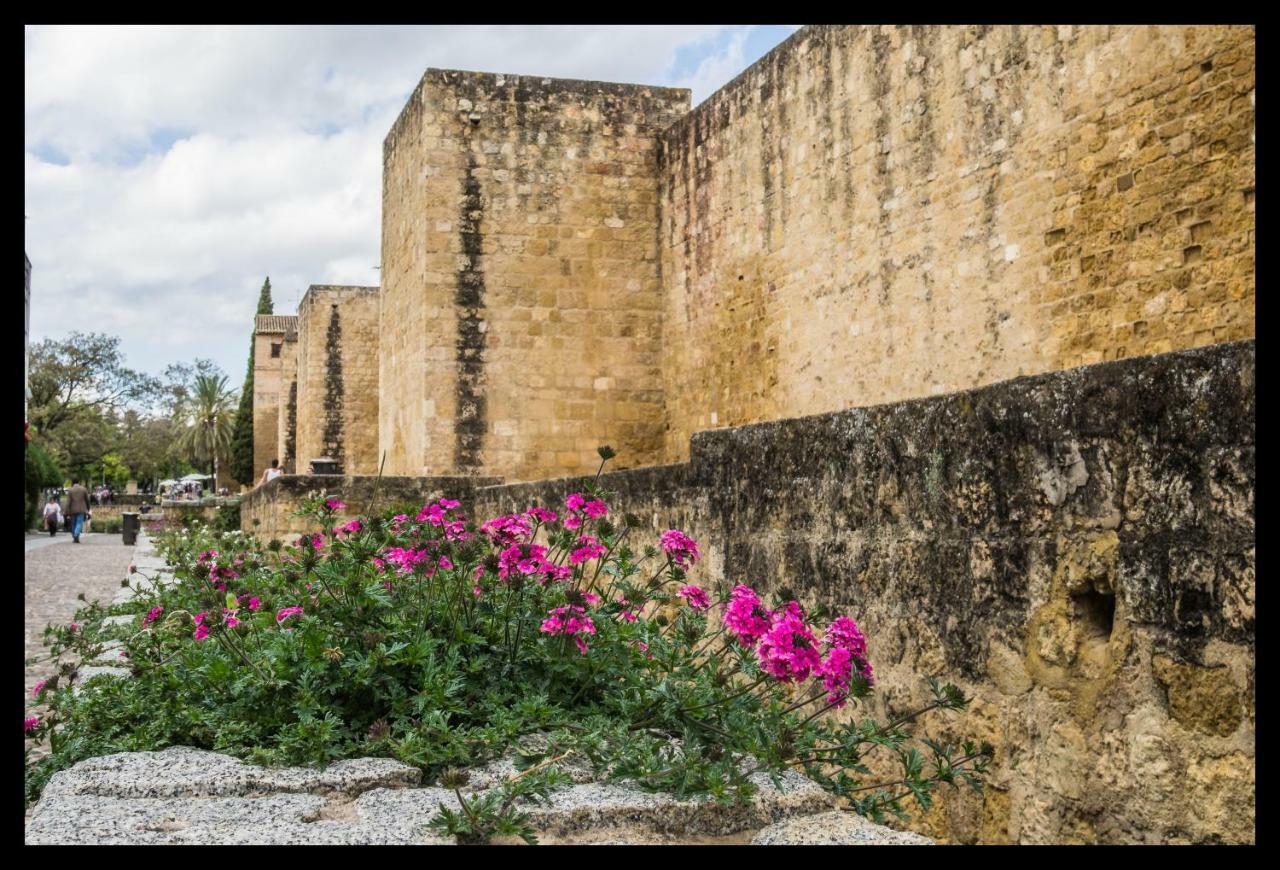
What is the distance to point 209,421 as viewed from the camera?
210 feet

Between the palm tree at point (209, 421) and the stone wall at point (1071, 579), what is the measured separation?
63.2 metres

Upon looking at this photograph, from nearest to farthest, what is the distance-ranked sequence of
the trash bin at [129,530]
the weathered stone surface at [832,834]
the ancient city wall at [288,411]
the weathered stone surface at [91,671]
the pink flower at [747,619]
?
the weathered stone surface at [832,834], the pink flower at [747,619], the weathered stone surface at [91,671], the trash bin at [129,530], the ancient city wall at [288,411]

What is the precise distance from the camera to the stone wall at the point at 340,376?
68.0ft

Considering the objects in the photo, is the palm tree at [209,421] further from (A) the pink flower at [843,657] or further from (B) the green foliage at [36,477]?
(A) the pink flower at [843,657]

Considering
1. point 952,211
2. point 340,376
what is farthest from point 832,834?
point 340,376

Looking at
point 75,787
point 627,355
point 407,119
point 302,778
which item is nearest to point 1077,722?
point 302,778

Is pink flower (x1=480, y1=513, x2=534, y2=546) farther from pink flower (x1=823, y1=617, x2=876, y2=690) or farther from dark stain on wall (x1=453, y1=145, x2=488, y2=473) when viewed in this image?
dark stain on wall (x1=453, y1=145, x2=488, y2=473)

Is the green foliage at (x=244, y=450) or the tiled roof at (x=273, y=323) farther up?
the tiled roof at (x=273, y=323)

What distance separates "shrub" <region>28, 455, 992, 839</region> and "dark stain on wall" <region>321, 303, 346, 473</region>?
17097 millimetres

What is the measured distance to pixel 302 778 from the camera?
2.70 metres

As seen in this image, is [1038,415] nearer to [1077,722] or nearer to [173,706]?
[1077,722]

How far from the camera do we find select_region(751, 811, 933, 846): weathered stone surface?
2.30 m

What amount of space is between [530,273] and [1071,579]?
30.8ft

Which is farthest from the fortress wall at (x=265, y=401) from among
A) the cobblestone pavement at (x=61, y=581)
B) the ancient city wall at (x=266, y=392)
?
the cobblestone pavement at (x=61, y=581)
